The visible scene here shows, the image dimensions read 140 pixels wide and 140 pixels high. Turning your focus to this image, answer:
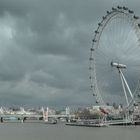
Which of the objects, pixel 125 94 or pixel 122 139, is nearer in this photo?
pixel 122 139

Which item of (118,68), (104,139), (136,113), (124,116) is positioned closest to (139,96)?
(118,68)

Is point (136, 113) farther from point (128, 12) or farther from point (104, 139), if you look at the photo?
point (104, 139)

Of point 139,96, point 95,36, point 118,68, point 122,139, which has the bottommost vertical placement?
point 122,139

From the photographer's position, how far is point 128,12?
82.2 m

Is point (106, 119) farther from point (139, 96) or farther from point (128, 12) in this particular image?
point (128, 12)

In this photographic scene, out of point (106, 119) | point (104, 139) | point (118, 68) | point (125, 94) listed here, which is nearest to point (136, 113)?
point (106, 119)

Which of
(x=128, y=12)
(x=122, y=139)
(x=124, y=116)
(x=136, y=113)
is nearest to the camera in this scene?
(x=122, y=139)

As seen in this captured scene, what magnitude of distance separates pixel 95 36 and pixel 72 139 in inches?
1493

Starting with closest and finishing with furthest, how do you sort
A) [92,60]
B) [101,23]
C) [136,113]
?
[101,23] < [92,60] < [136,113]

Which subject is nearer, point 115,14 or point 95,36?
point 115,14

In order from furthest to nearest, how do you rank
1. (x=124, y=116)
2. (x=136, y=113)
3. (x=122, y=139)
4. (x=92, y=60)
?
(x=136, y=113) < (x=124, y=116) < (x=92, y=60) < (x=122, y=139)

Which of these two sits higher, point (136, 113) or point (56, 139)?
point (136, 113)

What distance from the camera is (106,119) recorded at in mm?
138500

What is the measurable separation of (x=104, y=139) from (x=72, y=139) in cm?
424
